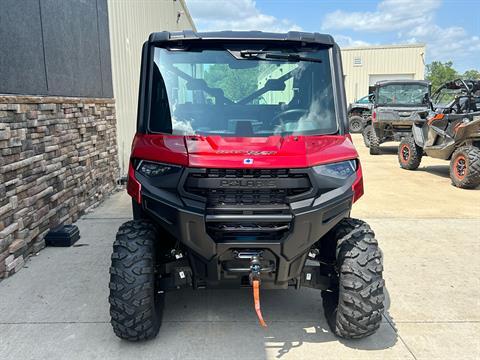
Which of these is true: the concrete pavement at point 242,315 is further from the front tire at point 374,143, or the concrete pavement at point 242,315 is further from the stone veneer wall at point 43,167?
the front tire at point 374,143

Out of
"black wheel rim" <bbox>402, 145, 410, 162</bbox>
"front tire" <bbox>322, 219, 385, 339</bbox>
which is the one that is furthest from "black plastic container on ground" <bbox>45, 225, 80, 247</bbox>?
"black wheel rim" <bbox>402, 145, 410, 162</bbox>

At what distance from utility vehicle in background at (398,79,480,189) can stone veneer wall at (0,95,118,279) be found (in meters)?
6.74

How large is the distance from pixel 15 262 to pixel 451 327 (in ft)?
13.1

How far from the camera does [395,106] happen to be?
13.7 metres

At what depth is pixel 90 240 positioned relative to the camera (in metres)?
5.52

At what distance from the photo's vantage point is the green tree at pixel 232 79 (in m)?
3.37

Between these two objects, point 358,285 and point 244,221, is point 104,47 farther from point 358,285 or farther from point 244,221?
point 358,285

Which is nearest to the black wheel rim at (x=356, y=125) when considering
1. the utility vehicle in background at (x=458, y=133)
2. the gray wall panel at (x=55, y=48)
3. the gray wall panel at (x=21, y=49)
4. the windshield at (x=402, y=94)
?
the windshield at (x=402, y=94)

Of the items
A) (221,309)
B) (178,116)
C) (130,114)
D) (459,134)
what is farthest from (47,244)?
(459,134)

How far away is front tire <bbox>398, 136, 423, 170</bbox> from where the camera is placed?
1092 cm

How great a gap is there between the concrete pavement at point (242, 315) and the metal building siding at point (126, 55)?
3.71 meters

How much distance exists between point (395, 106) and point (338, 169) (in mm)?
11604

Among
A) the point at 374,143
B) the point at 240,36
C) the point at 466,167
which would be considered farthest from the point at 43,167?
the point at 374,143

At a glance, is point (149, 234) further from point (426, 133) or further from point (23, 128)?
point (426, 133)
